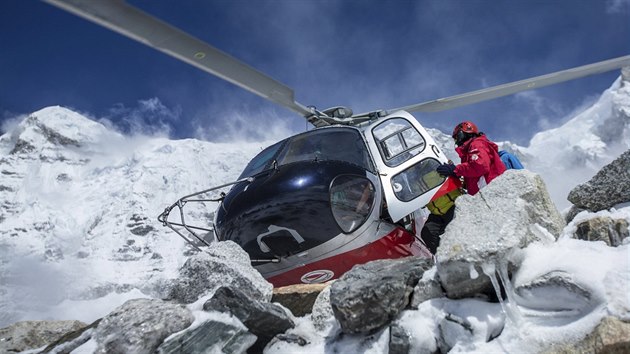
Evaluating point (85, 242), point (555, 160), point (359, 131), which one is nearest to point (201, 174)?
point (85, 242)

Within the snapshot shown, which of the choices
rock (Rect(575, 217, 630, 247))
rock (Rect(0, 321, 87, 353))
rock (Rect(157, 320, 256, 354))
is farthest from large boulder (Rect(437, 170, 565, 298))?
rock (Rect(0, 321, 87, 353))

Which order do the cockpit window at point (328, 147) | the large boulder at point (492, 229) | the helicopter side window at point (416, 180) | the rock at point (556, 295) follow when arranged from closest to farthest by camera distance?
1. the rock at point (556, 295)
2. the large boulder at point (492, 229)
3. the helicopter side window at point (416, 180)
4. the cockpit window at point (328, 147)

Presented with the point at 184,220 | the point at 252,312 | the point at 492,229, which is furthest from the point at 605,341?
the point at 184,220

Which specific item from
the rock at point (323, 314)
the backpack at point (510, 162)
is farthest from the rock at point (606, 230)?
the backpack at point (510, 162)

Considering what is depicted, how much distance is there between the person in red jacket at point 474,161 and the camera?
15.4 ft

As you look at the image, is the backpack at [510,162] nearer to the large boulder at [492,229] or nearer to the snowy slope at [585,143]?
the large boulder at [492,229]

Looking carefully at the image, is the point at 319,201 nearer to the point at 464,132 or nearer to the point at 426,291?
the point at 464,132

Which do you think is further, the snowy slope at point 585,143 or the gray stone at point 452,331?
the snowy slope at point 585,143

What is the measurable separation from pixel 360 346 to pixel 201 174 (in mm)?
192476

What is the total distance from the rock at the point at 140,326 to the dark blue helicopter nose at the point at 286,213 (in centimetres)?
187

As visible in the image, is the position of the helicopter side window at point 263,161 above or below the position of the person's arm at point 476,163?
above

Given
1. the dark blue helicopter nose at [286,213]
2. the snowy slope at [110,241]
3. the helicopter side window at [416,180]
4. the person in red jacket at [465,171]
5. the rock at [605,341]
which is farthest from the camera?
the snowy slope at [110,241]

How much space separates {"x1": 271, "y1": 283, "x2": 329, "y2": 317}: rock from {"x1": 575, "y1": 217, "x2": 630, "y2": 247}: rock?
177 centimetres

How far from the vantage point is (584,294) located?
211cm
